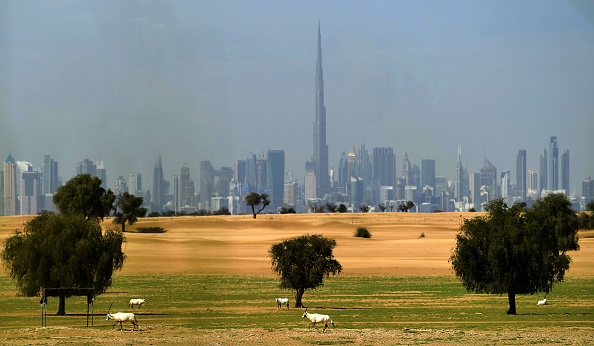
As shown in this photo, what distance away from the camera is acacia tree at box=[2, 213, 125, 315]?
5225cm

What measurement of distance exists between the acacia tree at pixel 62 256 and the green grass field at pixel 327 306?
5.20ft

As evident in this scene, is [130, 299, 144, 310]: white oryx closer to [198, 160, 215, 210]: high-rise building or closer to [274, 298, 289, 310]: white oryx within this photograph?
[198, 160, 215, 210]: high-rise building

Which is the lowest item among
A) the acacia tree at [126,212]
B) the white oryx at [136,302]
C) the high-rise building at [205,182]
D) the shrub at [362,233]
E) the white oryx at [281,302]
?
the white oryx at [281,302]

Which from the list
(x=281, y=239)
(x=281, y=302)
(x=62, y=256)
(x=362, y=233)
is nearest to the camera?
(x=62, y=256)

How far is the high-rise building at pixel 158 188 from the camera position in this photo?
1539 inches

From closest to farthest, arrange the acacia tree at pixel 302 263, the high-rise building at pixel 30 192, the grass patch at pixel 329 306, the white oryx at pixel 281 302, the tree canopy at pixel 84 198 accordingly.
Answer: the grass patch at pixel 329 306 < the white oryx at pixel 281 302 < the acacia tree at pixel 302 263 < the high-rise building at pixel 30 192 < the tree canopy at pixel 84 198

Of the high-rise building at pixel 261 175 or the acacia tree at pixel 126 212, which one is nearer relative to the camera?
the acacia tree at pixel 126 212

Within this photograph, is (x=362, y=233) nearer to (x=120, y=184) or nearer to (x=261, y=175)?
(x=261, y=175)

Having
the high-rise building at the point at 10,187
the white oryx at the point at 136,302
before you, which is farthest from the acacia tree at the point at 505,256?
the high-rise building at the point at 10,187

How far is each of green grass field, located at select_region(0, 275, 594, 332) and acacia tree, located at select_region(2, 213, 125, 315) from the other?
1585 millimetres

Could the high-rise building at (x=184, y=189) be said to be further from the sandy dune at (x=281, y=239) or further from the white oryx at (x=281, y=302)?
the sandy dune at (x=281, y=239)

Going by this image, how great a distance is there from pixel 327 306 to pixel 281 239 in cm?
6783

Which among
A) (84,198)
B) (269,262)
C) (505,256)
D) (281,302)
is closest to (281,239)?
(84,198)

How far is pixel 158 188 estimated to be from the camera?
4244 cm
